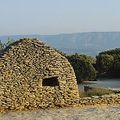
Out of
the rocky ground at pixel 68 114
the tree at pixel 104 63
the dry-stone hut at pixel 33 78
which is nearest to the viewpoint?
the rocky ground at pixel 68 114

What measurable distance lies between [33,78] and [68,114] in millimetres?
2292

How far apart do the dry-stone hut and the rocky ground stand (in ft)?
1.88

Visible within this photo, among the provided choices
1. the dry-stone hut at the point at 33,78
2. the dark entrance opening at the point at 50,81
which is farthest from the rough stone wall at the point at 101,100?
the dark entrance opening at the point at 50,81

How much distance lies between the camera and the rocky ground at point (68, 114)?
15.9 meters

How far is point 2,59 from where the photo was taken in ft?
57.2

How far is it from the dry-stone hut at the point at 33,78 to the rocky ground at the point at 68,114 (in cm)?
57

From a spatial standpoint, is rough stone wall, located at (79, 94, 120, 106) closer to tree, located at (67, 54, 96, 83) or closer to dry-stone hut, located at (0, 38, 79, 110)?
dry-stone hut, located at (0, 38, 79, 110)

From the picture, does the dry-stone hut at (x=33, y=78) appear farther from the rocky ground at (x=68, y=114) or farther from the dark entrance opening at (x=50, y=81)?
the rocky ground at (x=68, y=114)

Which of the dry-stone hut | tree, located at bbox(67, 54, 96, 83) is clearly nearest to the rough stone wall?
the dry-stone hut

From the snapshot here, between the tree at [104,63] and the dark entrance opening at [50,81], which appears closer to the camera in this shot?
the dark entrance opening at [50,81]

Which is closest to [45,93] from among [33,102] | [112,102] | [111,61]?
→ [33,102]

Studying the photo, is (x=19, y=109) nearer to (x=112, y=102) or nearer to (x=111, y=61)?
(x=112, y=102)

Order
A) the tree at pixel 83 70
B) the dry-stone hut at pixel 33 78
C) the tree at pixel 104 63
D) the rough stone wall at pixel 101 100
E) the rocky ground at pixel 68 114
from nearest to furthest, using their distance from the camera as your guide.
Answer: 1. the rocky ground at pixel 68 114
2. the dry-stone hut at pixel 33 78
3. the rough stone wall at pixel 101 100
4. the tree at pixel 83 70
5. the tree at pixel 104 63

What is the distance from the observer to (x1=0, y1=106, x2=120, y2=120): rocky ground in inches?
625
